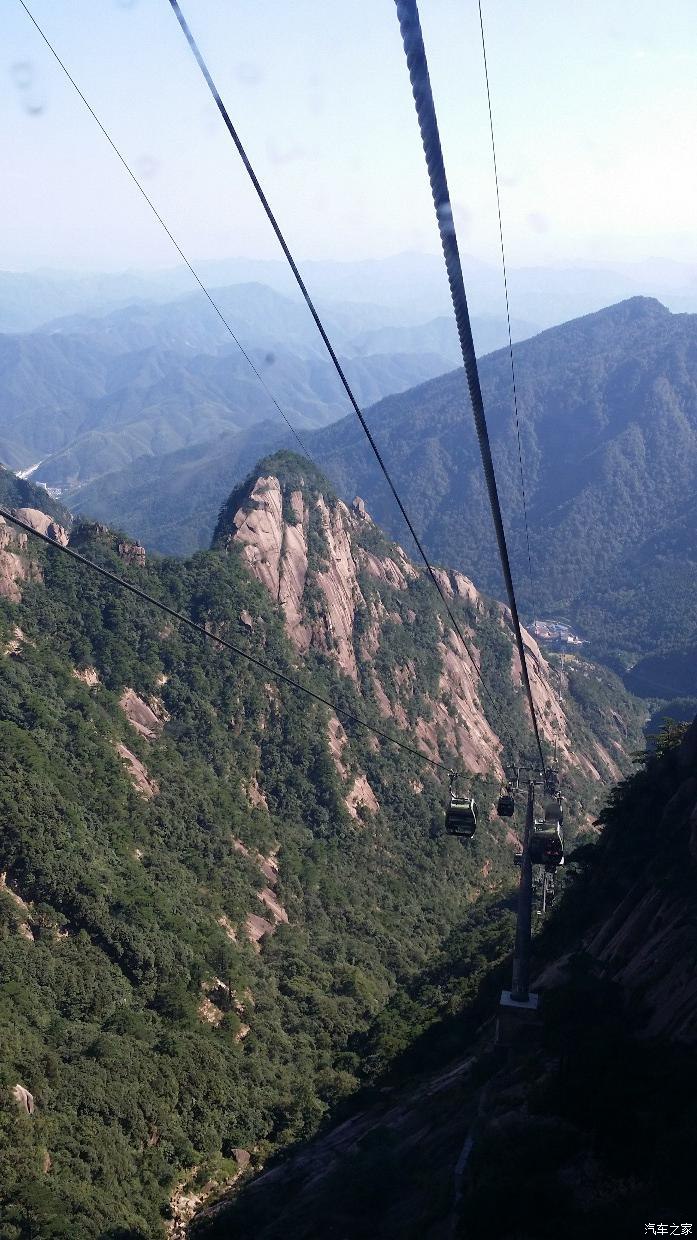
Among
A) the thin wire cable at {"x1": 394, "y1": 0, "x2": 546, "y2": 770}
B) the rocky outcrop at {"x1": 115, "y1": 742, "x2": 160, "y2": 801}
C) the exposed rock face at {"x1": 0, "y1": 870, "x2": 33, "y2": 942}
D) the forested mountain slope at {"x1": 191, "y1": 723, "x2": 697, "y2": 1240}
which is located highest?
the rocky outcrop at {"x1": 115, "y1": 742, "x2": 160, "y2": 801}

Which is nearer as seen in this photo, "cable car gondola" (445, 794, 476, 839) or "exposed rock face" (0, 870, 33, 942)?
"cable car gondola" (445, 794, 476, 839)

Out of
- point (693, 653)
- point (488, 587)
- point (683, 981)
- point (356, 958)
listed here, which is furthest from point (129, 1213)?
point (488, 587)

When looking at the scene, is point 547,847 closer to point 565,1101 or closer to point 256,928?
point 565,1101

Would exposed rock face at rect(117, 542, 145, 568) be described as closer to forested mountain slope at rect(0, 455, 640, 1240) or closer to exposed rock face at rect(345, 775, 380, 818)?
forested mountain slope at rect(0, 455, 640, 1240)

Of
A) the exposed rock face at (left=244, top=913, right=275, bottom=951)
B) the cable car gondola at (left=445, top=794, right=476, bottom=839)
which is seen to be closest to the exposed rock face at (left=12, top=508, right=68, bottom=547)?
the exposed rock face at (left=244, top=913, right=275, bottom=951)

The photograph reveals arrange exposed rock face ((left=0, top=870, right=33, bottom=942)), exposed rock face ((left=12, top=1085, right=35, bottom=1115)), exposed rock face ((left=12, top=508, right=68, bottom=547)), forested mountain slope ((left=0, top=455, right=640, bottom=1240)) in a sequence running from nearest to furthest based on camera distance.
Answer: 1. exposed rock face ((left=12, top=1085, right=35, bottom=1115))
2. forested mountain slope ((left=0, top=455, right=640, bottom=1240))
3. exposed rock face ((left=0, top=870, right=33, bottom=942))
4. exposed rock face ((left=12, top=508, right=68, bottom=547))

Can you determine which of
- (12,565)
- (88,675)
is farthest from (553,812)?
(12,565)

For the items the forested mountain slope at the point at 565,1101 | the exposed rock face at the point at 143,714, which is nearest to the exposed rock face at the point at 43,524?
the exposed rock face at the point at 143,714
